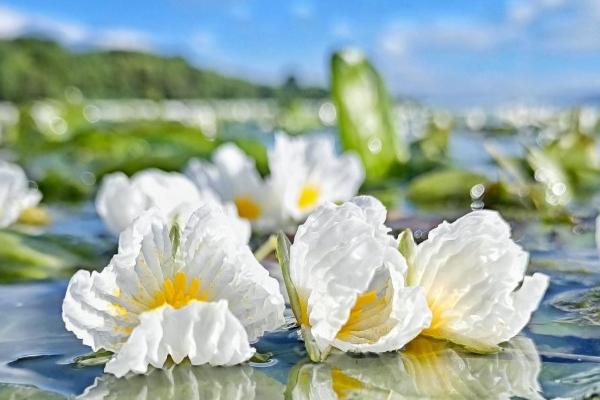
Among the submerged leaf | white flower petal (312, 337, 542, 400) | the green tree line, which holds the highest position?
white flower petal (312, 337, 542, 400)

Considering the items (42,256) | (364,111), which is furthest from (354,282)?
(364,111)

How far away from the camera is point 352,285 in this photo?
0.74 metres

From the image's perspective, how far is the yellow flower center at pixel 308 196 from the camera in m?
1.63

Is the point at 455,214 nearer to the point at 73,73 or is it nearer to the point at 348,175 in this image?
the point at 348,175

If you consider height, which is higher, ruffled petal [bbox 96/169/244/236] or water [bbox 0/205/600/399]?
ruffled petal [bbox 96/169/244/236]

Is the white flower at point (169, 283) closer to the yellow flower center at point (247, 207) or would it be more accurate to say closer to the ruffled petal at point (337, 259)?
the ruffled petal at point (337, 259)

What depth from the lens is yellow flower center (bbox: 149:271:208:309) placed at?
78 cm

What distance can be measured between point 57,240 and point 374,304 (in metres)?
0.91

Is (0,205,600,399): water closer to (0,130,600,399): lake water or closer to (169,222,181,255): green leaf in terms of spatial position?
Result: (0,130,600,399): lake water

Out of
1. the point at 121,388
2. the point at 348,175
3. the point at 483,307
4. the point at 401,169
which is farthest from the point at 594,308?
the point at 401,169

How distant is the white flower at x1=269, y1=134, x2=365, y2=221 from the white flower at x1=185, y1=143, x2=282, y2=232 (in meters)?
0.04

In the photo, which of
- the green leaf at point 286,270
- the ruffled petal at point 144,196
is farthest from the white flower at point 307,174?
the green leaf at point 286,270

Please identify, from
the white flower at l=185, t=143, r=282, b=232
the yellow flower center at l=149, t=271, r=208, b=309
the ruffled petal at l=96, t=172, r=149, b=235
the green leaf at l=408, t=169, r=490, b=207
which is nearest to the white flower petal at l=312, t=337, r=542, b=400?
the yellow flower center at l=149, t=271, r=208, b=309

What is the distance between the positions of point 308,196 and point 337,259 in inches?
35.9
